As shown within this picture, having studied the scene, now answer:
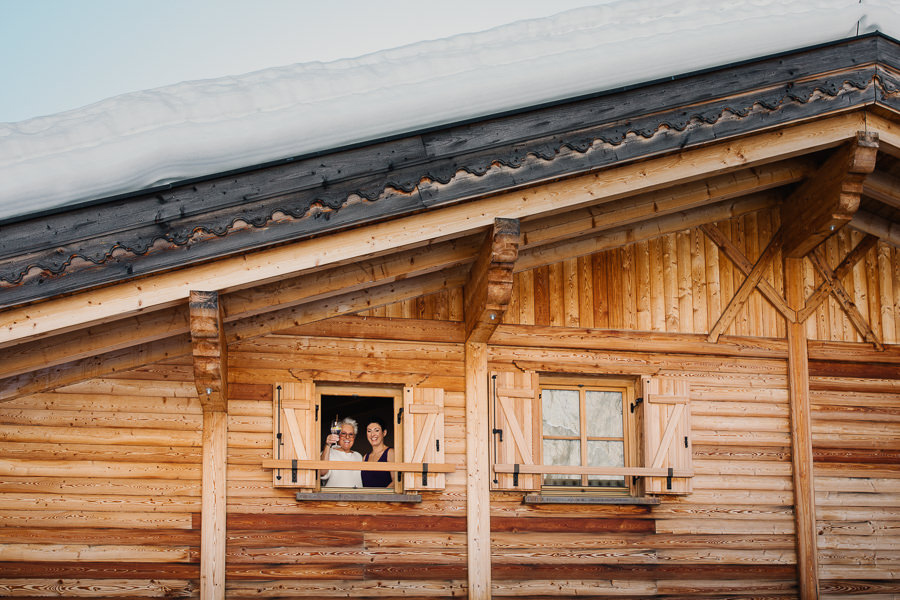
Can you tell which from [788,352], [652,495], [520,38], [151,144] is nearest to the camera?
A: [151,144]

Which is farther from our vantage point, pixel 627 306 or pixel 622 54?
pixel 627 306

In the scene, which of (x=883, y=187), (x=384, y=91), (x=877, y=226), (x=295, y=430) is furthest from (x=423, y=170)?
(x=877, y=226)

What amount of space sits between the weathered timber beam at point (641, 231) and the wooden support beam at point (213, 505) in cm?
284

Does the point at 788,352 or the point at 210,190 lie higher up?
the point at 210,190

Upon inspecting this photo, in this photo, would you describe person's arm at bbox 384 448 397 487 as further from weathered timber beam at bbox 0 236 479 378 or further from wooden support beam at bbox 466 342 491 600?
weathered timber beam at bbox 0 236 479 378

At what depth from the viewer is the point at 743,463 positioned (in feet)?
28.4

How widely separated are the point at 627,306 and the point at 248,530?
3790 mm

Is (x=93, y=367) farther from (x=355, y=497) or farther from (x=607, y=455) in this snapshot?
(x=607, y=455)

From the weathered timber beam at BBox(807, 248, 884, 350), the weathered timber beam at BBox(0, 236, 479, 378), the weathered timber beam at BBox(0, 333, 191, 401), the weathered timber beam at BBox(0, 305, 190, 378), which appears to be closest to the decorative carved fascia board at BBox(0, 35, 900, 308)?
the weathered timber beam at BBox(0, 236, 479, 378)

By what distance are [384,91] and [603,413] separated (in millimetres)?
3745

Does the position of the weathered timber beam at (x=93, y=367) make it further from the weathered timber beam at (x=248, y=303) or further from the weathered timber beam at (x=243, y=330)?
the weathered timber beam at (x=248, y=303)

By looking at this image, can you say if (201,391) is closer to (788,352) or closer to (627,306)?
(627,306)

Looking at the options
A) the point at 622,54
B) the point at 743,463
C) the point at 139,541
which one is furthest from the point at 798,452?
the point at 139,541

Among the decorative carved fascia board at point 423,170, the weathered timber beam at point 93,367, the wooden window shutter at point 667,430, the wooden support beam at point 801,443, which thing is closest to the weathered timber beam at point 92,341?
the weathered timber beam at point 93,367
